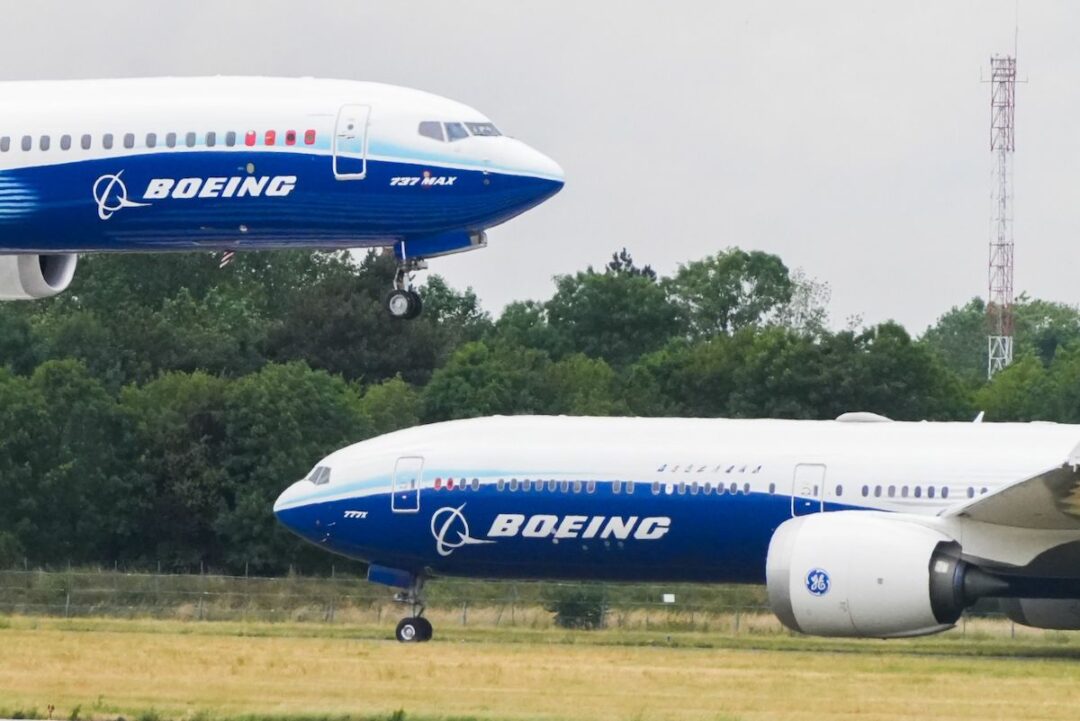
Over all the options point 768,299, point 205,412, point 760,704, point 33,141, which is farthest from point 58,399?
point 768,299

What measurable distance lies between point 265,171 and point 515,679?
11.2m

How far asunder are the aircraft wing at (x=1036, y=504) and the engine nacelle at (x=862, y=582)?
135 centimetres

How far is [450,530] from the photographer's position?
144 ft

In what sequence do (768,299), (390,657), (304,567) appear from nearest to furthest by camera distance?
(390,657)
(304,567)
(768,299)

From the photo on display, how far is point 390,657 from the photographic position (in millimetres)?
39312

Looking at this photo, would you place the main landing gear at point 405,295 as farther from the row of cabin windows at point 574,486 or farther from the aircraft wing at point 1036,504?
the aircraft wing at point 1036,504

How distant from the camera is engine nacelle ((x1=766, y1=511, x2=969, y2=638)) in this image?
3956 cm

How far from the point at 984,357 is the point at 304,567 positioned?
290 feet

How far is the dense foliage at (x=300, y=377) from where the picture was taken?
69.2 meters

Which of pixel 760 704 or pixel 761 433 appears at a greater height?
pixel 761 433

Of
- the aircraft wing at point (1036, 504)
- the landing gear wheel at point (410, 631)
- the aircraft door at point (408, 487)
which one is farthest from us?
the aircraft door at point (408, 487)

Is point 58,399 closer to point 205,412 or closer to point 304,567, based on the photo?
point 205,412

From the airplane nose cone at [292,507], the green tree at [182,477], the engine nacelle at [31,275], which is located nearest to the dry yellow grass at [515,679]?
the airplane nose cone at [292,507]

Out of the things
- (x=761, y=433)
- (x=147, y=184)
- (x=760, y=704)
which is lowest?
(x=760, y=704)
